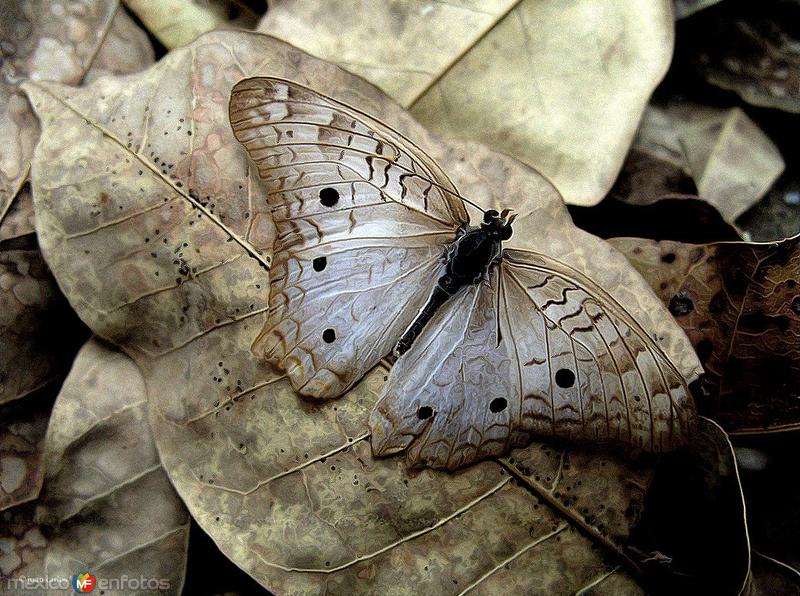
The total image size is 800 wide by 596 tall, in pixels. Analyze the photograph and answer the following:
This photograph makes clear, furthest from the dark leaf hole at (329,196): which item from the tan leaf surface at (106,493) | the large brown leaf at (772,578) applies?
the large brown leaf at (772,578)

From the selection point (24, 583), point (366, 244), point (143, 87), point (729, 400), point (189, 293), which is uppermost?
point (143, 87)

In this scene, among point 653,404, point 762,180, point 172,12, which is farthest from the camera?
point 762,180

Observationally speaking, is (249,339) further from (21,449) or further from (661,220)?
(661,220)

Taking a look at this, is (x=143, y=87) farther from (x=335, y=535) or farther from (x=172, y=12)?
(x=335, y=535)

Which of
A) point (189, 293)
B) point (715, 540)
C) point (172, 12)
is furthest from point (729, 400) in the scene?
point (172, 12)

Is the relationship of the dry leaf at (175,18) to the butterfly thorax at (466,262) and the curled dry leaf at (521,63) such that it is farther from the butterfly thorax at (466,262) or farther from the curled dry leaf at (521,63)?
the butterfly thorax at (466,262)

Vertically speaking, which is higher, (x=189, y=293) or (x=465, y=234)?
(x=465, y=234)

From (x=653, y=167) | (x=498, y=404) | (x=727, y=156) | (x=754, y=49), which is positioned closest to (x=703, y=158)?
(x=727, y=156)

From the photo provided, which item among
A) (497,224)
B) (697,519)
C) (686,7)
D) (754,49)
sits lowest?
(697,519)
